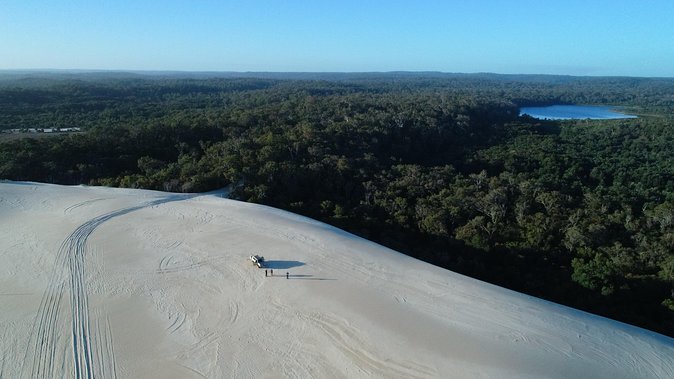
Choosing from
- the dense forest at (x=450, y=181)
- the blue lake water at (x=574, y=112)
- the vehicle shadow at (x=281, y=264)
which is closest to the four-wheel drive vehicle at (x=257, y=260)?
the vehicle shadow at (x=281, y=264)

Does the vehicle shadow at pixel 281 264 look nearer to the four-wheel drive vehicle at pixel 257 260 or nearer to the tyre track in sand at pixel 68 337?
the four-wheel drive vehicle at pixel 257 260

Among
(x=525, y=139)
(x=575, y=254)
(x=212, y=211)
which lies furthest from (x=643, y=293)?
(x=525, y=139)

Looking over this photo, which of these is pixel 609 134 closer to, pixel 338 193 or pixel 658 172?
pixel 658 172

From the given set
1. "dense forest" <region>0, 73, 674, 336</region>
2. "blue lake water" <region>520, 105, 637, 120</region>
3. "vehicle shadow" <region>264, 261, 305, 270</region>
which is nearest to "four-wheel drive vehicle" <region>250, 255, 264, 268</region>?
"vehicle shadow" <region>264, 261, 305, 270</region>

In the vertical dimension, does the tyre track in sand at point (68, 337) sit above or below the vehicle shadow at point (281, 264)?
below

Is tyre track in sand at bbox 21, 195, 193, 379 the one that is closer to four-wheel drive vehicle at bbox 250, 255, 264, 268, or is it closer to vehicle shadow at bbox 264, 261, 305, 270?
four-wheel drive vehicle at bbox 250, 255, 264, 268

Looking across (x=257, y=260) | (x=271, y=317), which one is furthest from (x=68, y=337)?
(x=257, y=260)

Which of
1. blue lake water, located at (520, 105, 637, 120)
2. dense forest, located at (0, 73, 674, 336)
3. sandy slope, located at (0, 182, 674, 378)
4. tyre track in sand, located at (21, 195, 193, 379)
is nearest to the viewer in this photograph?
tyre track in sand, located at (21, 195, 193, 379)
